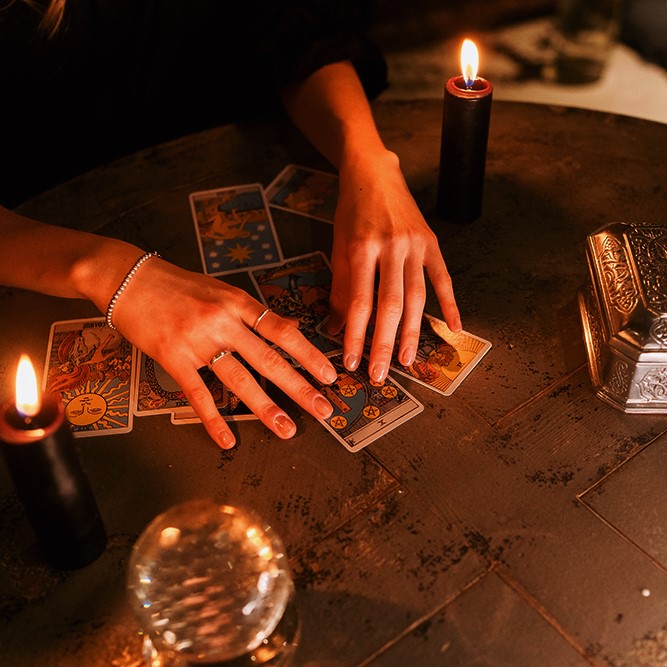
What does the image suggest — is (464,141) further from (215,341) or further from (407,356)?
(215,341)

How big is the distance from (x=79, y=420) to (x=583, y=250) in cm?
84

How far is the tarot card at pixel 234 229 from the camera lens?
126 centimetres

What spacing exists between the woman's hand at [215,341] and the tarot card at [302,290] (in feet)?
0.26

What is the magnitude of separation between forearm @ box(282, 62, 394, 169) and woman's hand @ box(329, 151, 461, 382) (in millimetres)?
92

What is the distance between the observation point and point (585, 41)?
3.21 metres

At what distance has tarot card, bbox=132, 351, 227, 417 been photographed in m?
1.04

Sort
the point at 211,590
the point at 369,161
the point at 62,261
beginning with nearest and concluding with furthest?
the point at 211,590
the point at 62,261
the point at 369,161

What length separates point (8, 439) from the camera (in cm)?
74

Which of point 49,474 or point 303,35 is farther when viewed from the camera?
point 303,35

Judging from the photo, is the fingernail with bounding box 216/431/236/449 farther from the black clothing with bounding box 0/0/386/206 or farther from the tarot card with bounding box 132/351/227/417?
the black clothing with bounding box 0/0/386/206

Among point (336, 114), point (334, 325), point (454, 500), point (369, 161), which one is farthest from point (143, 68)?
A: point (454, 500)

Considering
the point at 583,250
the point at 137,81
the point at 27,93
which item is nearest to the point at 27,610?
the point at 583,250

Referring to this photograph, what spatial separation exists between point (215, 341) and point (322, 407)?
0.59 feet

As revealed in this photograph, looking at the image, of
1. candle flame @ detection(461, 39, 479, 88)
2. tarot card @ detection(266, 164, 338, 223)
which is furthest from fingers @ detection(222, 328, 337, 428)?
candle flame @ detection(461, 39, 479, 88)
